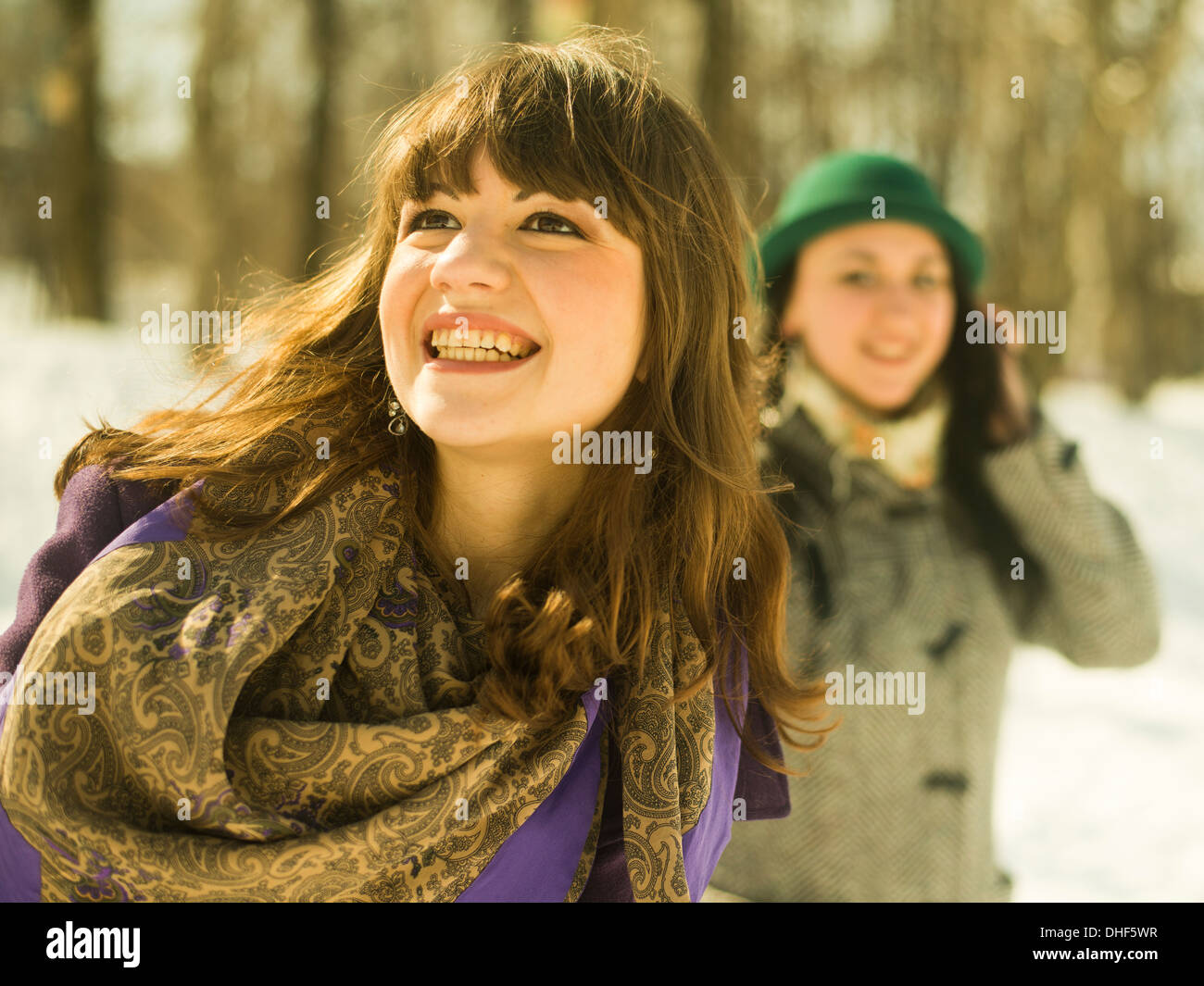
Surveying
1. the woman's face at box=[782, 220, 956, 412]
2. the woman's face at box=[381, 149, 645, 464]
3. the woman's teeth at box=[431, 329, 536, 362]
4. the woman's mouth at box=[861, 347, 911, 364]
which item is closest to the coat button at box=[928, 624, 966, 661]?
the woman's face at box=[782, 220, 956, 412]

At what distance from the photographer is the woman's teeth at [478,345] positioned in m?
1.48

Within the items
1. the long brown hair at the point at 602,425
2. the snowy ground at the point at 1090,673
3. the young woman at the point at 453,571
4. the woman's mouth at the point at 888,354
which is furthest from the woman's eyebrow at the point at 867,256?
the snowy ground at the point at 1090,673

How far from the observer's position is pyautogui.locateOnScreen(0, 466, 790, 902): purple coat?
5.05 feet

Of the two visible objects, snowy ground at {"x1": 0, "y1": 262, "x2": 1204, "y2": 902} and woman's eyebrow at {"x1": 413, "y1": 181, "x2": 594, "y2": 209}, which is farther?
snowy ground at {"x1": 0, "y1": 262, "x2": 1204, "y2": 902}

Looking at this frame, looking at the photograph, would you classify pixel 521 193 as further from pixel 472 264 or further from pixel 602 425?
pixel 602 425

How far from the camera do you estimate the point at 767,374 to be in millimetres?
2137

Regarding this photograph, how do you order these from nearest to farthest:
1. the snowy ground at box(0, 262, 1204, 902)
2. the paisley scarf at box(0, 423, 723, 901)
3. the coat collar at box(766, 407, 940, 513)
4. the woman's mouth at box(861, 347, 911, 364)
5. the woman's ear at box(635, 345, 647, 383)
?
1. the paisley scarf at box(0, 423, 723, 901)
2. the woman's ear at box(635, 345, 647, 383)
3. the woman's mouth at box(861, 347, 911, 364)
4. the coat collar at box(766, 407, 940, 513)
5. the snowy ground at box(0, 262, 1204, 902)

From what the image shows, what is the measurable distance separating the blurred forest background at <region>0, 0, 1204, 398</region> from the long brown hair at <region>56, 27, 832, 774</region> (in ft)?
17.0

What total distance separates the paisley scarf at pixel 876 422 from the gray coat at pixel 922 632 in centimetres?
3

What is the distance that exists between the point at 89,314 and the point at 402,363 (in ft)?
30.4

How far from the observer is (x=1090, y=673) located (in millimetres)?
5195

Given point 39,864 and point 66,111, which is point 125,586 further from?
point 66,111

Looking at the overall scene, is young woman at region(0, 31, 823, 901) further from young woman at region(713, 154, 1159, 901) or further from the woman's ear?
young woman at region(713, 154, 1159, 901)

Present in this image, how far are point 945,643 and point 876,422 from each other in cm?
52
